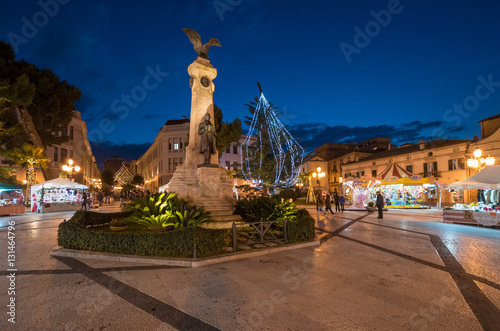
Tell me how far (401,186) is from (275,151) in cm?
1320

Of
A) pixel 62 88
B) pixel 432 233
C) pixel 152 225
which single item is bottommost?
pixel 432 233

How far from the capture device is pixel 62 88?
25.2 meters

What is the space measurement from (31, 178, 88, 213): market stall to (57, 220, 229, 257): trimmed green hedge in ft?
62.1

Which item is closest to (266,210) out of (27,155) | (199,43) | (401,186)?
(199,43)

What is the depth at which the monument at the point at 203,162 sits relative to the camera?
452 inches

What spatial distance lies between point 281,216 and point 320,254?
9.42ft

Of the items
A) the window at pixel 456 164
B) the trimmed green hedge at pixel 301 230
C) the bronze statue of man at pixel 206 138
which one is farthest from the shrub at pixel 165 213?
the window at pixel 456 164

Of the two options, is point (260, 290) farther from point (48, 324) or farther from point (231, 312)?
point (48, 324)

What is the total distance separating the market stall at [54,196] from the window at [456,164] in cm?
4136

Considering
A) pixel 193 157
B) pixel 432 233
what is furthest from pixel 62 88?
pixel 432 233

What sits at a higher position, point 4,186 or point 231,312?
point 4,186

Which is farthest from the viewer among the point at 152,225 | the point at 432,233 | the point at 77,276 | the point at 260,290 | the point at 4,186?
the point at 4,186

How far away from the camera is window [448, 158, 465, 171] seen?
108 feet

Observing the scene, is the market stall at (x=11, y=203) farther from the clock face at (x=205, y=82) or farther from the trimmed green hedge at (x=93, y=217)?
the clock face at (x=205, y=82)
